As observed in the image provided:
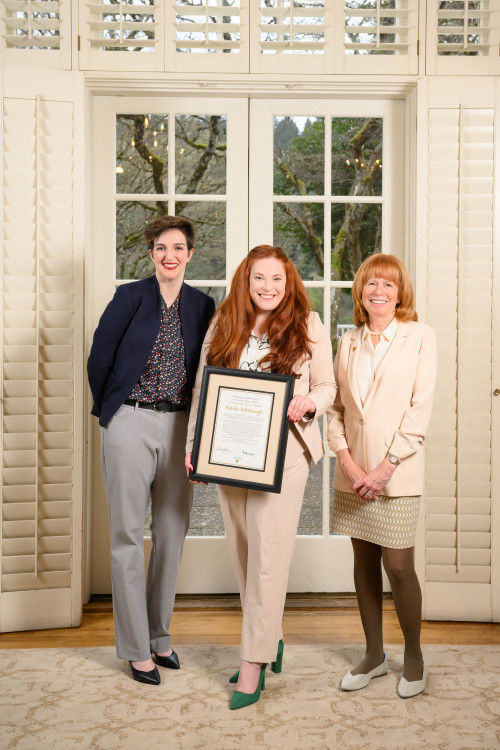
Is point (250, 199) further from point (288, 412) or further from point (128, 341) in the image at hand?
point (288, 412)

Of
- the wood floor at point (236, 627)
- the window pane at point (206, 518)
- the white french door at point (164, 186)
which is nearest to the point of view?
the wood floor at point (236, 627)

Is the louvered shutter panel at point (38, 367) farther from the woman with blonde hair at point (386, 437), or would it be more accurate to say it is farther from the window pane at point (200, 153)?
the woman with blonde hair at point (386, 437)

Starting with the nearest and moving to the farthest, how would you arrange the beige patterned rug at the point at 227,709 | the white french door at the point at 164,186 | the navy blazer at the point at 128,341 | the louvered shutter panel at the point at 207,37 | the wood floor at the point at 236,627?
the beige patterned rug at the point at 227,709
the navy blazer at the point at 128,341
the wood floor at the point at 236,627
the louvered shutter panel at the point at 207,37
the white french door at the point at 164,186

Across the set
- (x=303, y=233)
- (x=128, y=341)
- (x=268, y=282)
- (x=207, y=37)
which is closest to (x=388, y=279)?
(x=268, y=282)

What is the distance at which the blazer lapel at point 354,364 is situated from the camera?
2.38 meters

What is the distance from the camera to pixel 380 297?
2.37 m

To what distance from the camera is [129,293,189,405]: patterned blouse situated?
2.48 meters

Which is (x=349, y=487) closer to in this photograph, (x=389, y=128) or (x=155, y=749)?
(x=155, y=749)

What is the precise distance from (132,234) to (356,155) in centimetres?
113

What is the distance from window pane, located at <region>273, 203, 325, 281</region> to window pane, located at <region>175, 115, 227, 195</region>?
12.6 inches

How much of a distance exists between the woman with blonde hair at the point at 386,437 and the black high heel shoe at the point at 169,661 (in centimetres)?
63

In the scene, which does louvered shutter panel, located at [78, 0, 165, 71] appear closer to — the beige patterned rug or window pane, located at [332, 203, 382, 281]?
window pane, located at [332, 203, 382, 281]

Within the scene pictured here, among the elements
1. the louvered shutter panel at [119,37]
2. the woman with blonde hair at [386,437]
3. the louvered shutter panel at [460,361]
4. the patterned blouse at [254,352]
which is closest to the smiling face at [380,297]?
the woman with blonde hair at [386,437]

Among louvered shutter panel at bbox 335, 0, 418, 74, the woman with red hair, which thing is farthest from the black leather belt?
louvered shutter panel at bbox 335, 0, 418, 74
